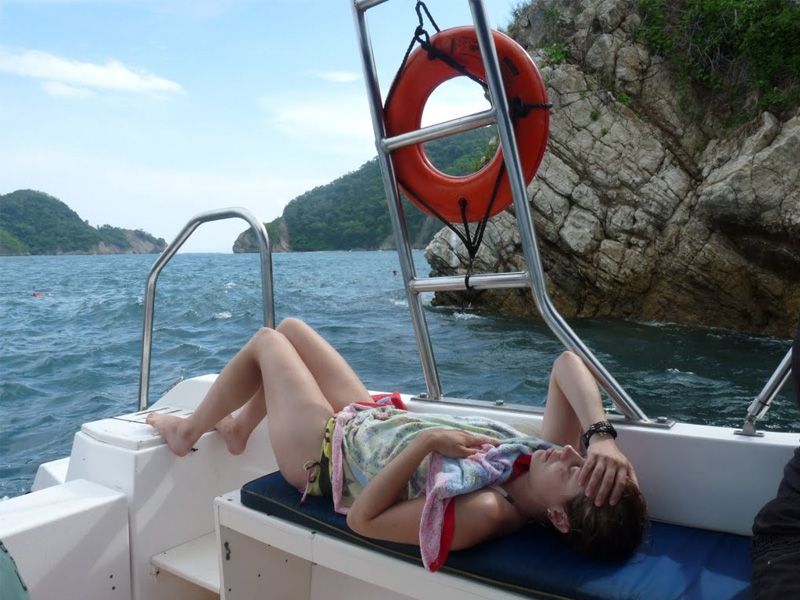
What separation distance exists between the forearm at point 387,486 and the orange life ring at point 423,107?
0.78m

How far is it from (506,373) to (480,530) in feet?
26.0

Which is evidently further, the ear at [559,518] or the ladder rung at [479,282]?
the ladder rung at [479,282]

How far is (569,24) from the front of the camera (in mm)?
13406

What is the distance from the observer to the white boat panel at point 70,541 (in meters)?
1.67

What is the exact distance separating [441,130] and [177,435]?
1.17m

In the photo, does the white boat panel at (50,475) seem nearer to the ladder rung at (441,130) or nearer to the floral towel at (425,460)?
the floral towel at (425,460)

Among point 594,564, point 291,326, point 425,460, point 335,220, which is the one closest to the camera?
point 594,564

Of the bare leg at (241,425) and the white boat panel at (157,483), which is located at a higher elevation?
the bare leg at (241,425)

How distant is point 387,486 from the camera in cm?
140

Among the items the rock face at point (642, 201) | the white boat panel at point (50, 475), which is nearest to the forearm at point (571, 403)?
the white boat panel at point (50, 475)

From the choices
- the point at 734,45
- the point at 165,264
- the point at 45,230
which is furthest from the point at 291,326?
the point at 45,230

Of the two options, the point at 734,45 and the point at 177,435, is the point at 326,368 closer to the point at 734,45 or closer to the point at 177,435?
the point at 177,435

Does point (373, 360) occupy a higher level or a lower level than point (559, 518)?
lower

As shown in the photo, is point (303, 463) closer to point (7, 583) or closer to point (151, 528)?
point (151, 528)
